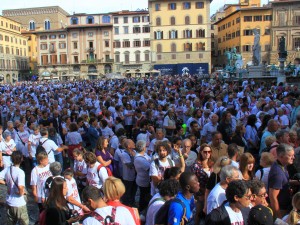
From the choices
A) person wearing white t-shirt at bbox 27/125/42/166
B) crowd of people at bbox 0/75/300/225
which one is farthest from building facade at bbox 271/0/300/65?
person wearing white t-shirt at bbox 27/125/42/166

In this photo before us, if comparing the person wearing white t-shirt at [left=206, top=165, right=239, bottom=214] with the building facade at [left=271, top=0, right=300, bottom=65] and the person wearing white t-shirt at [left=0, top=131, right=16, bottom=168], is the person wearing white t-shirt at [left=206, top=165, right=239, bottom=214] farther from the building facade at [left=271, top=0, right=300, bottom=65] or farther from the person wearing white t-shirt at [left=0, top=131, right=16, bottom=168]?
the building facade at [left=271, top=0, right=300, bottom=65]

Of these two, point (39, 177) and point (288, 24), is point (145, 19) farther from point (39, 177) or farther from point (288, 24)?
point (39, 177)

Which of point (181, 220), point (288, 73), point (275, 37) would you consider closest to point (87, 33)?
point (275, 37)

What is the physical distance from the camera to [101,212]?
315cm

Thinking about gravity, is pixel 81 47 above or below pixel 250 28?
below

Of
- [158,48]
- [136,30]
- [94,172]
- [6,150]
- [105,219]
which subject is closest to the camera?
[105,219]

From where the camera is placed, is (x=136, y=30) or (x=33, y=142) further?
(x=136, y=30)

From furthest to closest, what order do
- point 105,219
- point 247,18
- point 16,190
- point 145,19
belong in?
point 145,19, point 247,18, point 16,190, point 105,219

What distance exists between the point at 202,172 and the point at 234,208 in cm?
137

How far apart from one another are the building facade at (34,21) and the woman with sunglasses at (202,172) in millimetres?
69214

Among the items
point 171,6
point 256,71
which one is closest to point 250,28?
point 171,6

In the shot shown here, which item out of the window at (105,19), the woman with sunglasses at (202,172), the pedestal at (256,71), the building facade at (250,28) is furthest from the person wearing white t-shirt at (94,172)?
the window at (105,19)

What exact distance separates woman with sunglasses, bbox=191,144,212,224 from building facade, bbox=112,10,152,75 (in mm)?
54563

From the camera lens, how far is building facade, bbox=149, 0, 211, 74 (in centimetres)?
5525
